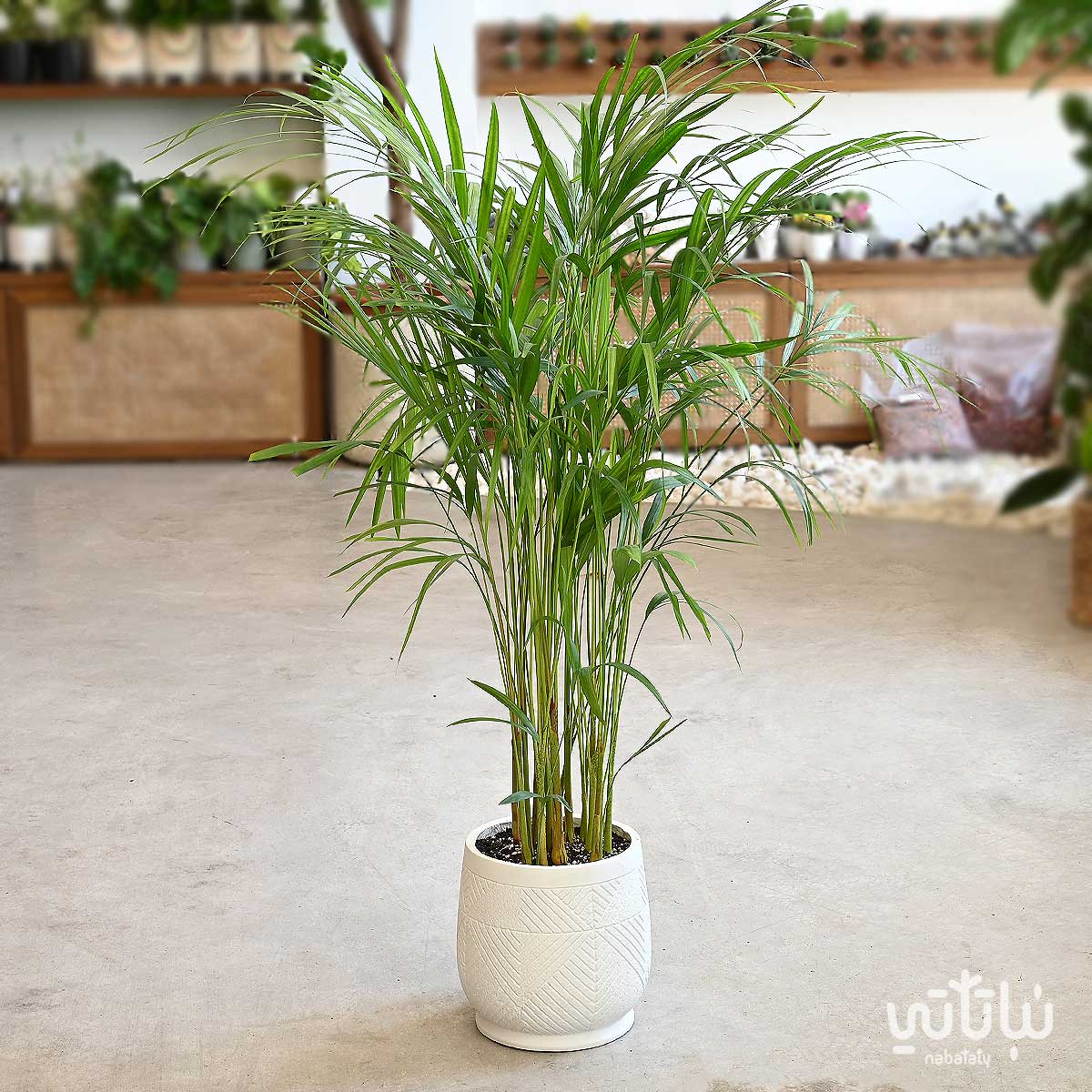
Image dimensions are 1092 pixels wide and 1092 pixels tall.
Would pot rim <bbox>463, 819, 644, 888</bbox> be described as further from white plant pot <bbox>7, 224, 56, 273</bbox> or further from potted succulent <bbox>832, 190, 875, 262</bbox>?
white plant pot <bbox>7, 224, 56, 273</bbox>

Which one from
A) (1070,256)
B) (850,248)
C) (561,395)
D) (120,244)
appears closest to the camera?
(1070,256)

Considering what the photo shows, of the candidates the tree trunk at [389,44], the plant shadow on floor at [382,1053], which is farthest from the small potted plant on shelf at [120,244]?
the plant shadow on floor at [382,1053]

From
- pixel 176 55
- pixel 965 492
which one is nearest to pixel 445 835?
pixel 965 492

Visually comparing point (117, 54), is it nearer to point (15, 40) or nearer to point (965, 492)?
point (15, 40)

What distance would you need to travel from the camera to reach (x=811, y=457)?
5.91 m

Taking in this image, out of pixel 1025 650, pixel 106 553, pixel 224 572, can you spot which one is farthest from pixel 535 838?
pixel 106 553

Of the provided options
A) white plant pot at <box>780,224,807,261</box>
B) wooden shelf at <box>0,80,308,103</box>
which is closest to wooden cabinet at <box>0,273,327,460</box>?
wooden shelf at <box>0,80,308,103</box>

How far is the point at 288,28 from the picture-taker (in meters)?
6.01

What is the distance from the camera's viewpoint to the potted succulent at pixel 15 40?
238 inches

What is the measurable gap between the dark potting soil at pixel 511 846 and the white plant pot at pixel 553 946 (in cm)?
5

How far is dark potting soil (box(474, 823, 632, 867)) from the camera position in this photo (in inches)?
72.7

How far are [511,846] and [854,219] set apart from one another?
4.90 meters

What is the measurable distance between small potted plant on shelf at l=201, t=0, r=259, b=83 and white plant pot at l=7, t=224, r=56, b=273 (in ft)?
3.32

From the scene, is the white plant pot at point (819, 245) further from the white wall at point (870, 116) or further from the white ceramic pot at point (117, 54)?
the white ceramic pot at point (117, 54)
